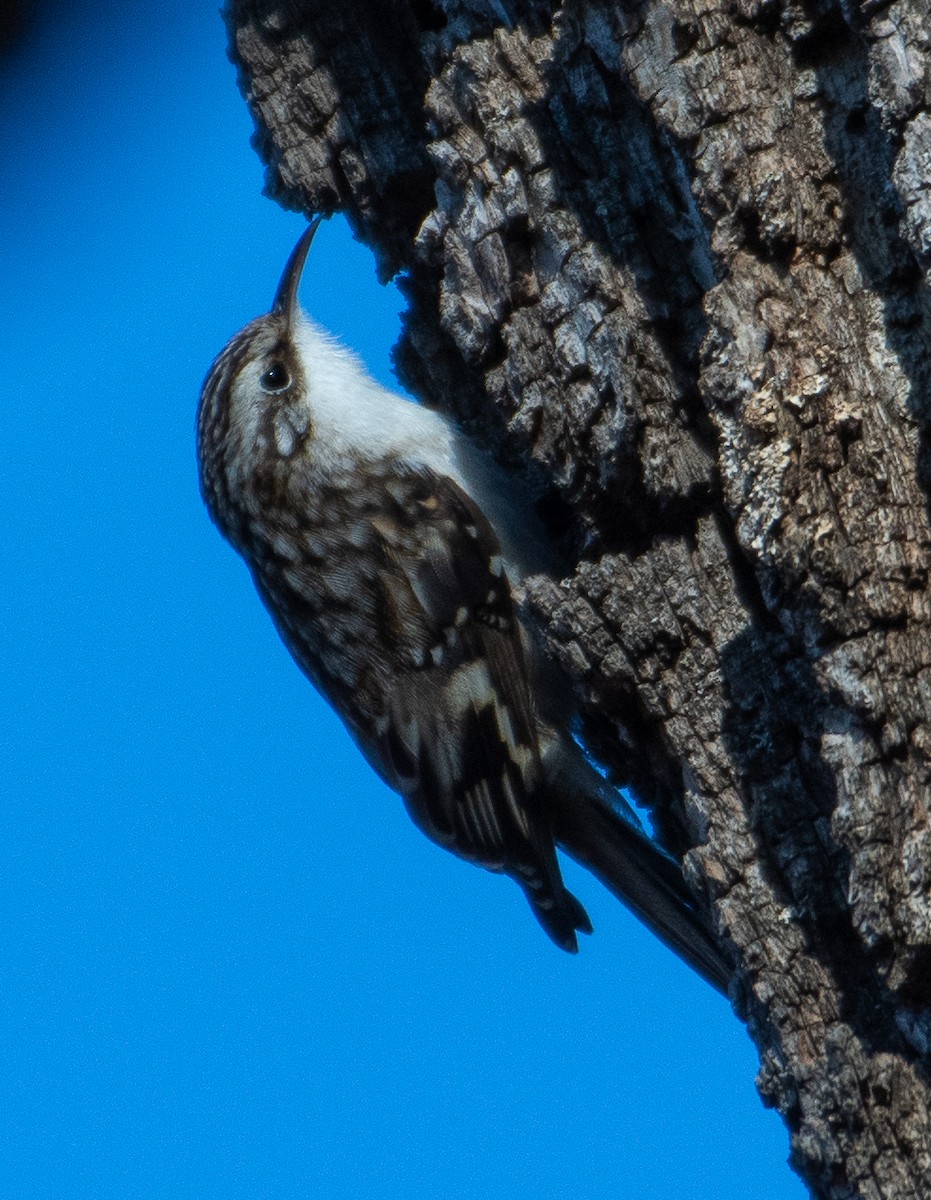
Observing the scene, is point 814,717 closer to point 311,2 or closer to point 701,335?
point 701,335

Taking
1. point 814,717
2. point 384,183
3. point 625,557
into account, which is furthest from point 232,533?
point 814,717

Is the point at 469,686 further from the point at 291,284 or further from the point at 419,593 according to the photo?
the point at 291,284

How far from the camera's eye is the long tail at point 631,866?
238 centimetres

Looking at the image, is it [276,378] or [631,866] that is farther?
[276,378]

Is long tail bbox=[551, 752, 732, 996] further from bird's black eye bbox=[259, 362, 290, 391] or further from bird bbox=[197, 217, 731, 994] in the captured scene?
bird's black eye bbox=[259, 362, 290, 391]

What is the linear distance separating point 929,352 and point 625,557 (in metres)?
0.52

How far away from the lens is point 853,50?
170 centimetres

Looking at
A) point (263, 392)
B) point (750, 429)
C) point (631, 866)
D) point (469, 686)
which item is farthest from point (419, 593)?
point (750, 429)

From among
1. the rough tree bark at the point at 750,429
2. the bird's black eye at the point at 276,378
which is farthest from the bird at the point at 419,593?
the rough tree bark at the point at 750,429

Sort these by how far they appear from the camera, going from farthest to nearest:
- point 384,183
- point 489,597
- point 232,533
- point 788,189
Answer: point 232,533
point 489,597
point 384,183
point 788,189

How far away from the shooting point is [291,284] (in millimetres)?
2877

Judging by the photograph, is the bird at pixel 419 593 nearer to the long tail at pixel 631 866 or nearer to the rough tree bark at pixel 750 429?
the long tail at pixel 631 866

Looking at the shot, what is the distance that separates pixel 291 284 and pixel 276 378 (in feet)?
0.65

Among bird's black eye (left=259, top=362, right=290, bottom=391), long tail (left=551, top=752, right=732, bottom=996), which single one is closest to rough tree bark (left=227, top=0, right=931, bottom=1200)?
long tail (left=551, top=752, right=732, bottom=996)
